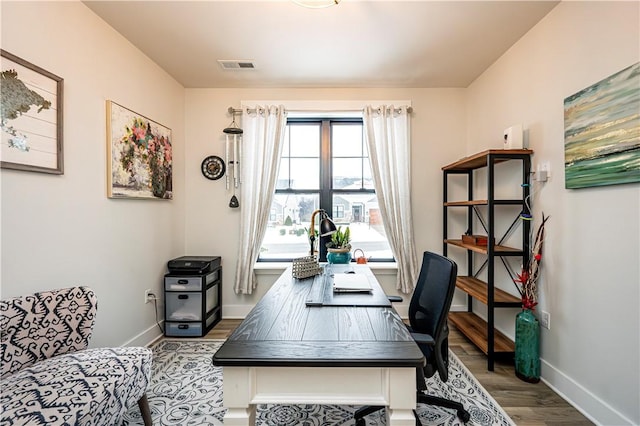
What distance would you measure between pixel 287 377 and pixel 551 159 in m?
2.32

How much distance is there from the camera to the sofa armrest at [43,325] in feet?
4.73

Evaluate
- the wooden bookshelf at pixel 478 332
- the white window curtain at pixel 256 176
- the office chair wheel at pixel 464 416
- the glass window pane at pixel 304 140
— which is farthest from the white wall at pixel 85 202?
the wooden bookshelf at pixel 478 332

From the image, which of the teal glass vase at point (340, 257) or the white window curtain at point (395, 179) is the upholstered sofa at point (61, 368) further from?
the white window curtain at point (395, 179)

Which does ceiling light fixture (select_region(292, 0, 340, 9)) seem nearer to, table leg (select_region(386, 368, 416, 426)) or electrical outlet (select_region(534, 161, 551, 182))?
electrical outlet (select_region(534, 161, 551, 182))

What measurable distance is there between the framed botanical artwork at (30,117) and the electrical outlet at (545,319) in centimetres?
347

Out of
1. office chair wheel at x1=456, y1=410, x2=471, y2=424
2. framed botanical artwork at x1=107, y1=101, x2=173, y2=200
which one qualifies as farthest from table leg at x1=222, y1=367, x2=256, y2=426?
framed botanical artwork at x1=107, y1=101, x2=173, y2=200

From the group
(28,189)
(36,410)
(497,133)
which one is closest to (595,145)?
(497,133)

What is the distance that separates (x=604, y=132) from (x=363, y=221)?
93.1 inches

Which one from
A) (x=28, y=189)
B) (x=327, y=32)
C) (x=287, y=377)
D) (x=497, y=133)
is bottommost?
(x=287, y=377)

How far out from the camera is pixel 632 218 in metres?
1.58

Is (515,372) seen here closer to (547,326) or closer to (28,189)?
(547,326)

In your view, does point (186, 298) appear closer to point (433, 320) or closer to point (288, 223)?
point (288, 223)

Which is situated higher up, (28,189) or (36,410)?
(28,189)

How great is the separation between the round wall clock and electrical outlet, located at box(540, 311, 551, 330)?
3.32m
